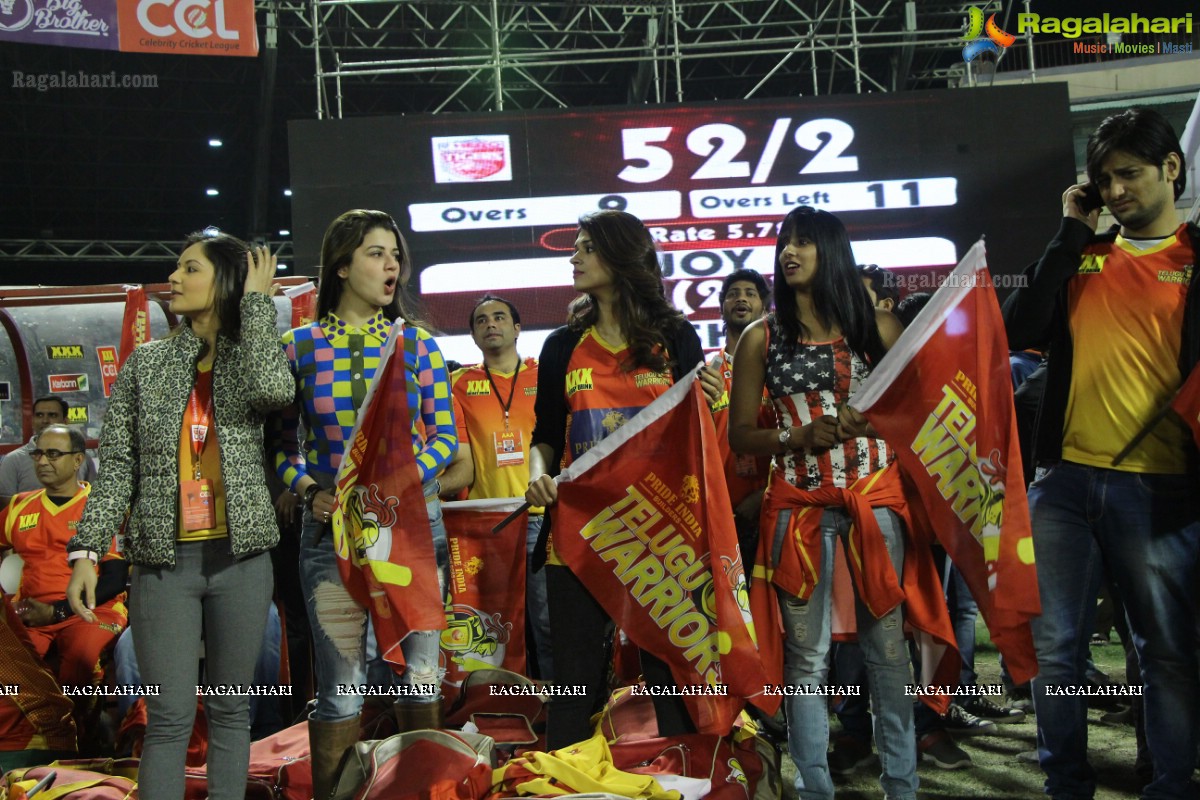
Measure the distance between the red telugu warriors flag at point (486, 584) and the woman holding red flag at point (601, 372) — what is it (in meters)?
1.41

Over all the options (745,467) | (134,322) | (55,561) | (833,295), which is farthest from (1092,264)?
(134,322)

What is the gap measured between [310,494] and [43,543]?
2575mm

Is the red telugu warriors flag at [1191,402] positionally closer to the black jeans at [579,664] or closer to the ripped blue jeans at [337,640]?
the black jeans at [579,664]

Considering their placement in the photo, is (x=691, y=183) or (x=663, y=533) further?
(x=691, y=183)

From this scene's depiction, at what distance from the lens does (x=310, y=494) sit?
3.11 m

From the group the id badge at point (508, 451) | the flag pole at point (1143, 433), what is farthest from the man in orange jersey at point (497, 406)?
the flag pole at point (1143, 433)

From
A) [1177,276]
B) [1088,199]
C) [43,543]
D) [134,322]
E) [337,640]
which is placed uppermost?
[134,322]

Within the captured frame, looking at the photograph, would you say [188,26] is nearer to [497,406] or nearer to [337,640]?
[497,406]

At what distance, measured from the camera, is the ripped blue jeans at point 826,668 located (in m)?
2.98

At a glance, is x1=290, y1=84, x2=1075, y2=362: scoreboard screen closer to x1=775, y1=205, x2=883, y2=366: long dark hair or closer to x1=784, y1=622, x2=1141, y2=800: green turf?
x1=784, y1=622, x2=1141, y2=800: green turf

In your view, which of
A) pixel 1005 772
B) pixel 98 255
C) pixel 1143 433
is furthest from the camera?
pixel 98 255

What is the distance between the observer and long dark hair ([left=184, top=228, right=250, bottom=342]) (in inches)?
128

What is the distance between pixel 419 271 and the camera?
889 centimetres

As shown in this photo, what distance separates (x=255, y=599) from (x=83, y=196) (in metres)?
19.5
